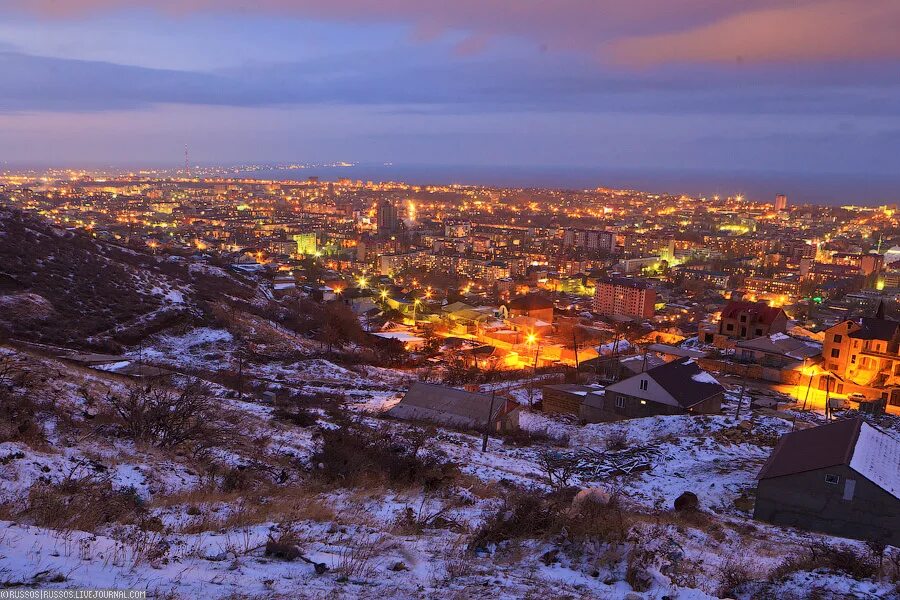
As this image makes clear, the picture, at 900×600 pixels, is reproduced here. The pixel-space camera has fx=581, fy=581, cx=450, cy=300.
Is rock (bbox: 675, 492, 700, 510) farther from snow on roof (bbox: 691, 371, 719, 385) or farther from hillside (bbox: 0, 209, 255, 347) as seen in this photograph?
hillside (bbox: 0, 209, 255, 347)

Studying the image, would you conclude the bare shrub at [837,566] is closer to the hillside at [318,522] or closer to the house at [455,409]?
the hillside at [318,522]

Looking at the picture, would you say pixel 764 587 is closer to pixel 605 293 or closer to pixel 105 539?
pixel 105 539

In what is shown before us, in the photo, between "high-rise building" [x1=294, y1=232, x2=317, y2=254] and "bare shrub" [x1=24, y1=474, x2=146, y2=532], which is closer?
"bare shrub" [x1=24, y1=474, x2=146, y2=532]

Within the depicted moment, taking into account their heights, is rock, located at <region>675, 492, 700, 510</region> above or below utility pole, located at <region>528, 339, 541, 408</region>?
above

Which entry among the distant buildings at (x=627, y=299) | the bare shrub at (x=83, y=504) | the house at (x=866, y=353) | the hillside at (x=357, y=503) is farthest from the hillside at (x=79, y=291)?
the distant buildings at (x=627, y=299)

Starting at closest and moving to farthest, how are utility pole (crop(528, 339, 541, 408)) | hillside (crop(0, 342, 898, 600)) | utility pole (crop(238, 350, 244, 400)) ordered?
hillside (crop(0, 342, 898, 600)) < utility pole (crop(238, 350, 244, 400)) < utility pole (crop(528, 339, 541, 408))

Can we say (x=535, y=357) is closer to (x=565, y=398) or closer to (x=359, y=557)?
(x=565, y=398)

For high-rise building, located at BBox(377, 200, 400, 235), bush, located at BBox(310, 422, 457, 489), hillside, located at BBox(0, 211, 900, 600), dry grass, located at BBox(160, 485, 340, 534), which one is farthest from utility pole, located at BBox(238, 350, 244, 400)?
high-rise building, located at BBox(377, 200, 400, 235)

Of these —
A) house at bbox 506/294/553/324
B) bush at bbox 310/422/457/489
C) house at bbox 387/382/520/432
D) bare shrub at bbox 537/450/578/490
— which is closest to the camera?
bush at bbox 310/422/457/489
